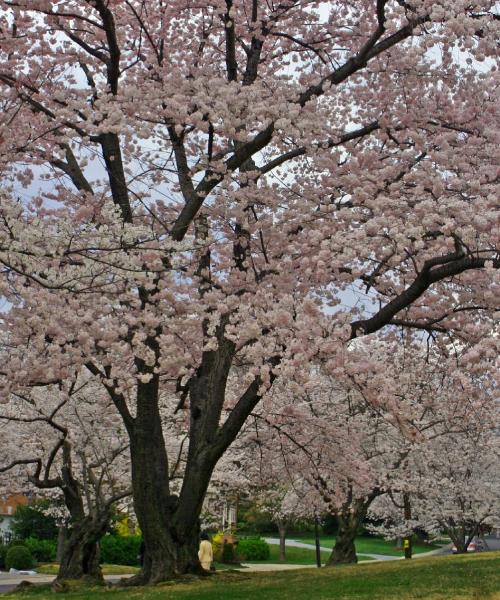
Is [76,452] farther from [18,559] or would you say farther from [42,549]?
[42,549]

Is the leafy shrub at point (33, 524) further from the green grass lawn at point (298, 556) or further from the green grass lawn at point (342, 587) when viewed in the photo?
the green grass lawn at point (342, 587)

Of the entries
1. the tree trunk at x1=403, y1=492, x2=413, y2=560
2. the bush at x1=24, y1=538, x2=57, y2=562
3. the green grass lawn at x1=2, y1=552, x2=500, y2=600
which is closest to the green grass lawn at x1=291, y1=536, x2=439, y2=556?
the tree trunk at x1=403, y1=492, x2=413, y2=560

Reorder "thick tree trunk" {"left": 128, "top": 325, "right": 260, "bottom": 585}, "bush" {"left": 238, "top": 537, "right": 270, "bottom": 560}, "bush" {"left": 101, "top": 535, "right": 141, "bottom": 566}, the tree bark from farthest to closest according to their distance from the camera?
"bush" {"left": 238, "top": 537, "right": 270, "bottom": 560} < "bush" {"left": 101, "top": 535, "right": 141, "bottom": 566} < the tree bark < "thick tree trunk" {"left": 128, "top": 325, "right": 260, "bottom": 585}

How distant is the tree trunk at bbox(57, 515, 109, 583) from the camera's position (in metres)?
16.7

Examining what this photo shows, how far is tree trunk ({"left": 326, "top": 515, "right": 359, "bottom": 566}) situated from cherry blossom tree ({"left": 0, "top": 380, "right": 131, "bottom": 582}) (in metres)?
6.11

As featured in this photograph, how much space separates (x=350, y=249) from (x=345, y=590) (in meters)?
4.41

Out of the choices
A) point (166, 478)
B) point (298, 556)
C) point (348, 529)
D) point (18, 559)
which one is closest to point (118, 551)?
point (18, 559)

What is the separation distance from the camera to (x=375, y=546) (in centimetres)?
5047

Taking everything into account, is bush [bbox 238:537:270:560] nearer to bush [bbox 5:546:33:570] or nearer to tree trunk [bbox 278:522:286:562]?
tree trunk [bbox 278:522:286:562]

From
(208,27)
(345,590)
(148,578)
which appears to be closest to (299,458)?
(148,578)

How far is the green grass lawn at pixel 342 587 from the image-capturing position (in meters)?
9.52

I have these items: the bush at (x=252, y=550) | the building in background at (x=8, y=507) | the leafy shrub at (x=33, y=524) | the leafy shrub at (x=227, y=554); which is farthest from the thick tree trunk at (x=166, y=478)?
the building in background at (x=8, y=507)

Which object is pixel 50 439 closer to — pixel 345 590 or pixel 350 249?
pixel 345 590

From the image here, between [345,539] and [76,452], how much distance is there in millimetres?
7853
